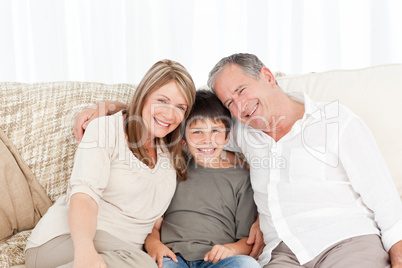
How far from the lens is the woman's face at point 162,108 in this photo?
4.78 feet

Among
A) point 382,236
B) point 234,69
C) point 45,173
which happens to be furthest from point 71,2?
point 382,236

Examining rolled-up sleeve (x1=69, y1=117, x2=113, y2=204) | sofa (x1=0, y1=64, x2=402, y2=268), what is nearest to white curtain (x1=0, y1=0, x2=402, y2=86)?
→ sofa (x1=0, y1=64, x2=402, y2=268)

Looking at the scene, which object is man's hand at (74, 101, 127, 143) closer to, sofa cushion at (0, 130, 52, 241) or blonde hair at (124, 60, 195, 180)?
blonde hair at (124, 60, 195, 180)

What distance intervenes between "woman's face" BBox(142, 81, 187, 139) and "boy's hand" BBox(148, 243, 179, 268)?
15.9 inches

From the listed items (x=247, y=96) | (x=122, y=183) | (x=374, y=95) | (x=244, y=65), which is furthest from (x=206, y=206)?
(x=374, y=95)

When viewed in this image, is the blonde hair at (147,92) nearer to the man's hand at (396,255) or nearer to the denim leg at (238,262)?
the denim leg at (238,262)

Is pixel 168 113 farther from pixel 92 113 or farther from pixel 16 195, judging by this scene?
pixel 16 195

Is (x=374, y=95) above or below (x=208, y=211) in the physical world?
above

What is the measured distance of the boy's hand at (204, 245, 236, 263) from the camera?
1.35 m

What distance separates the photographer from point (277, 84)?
1.66m

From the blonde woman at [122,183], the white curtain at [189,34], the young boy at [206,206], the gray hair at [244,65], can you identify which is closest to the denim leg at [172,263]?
the young boy at [206,206]

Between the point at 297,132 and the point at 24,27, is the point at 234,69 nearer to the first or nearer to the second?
the point at 297,132

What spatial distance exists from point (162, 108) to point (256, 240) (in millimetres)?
587

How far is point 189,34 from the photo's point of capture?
8.30ft
